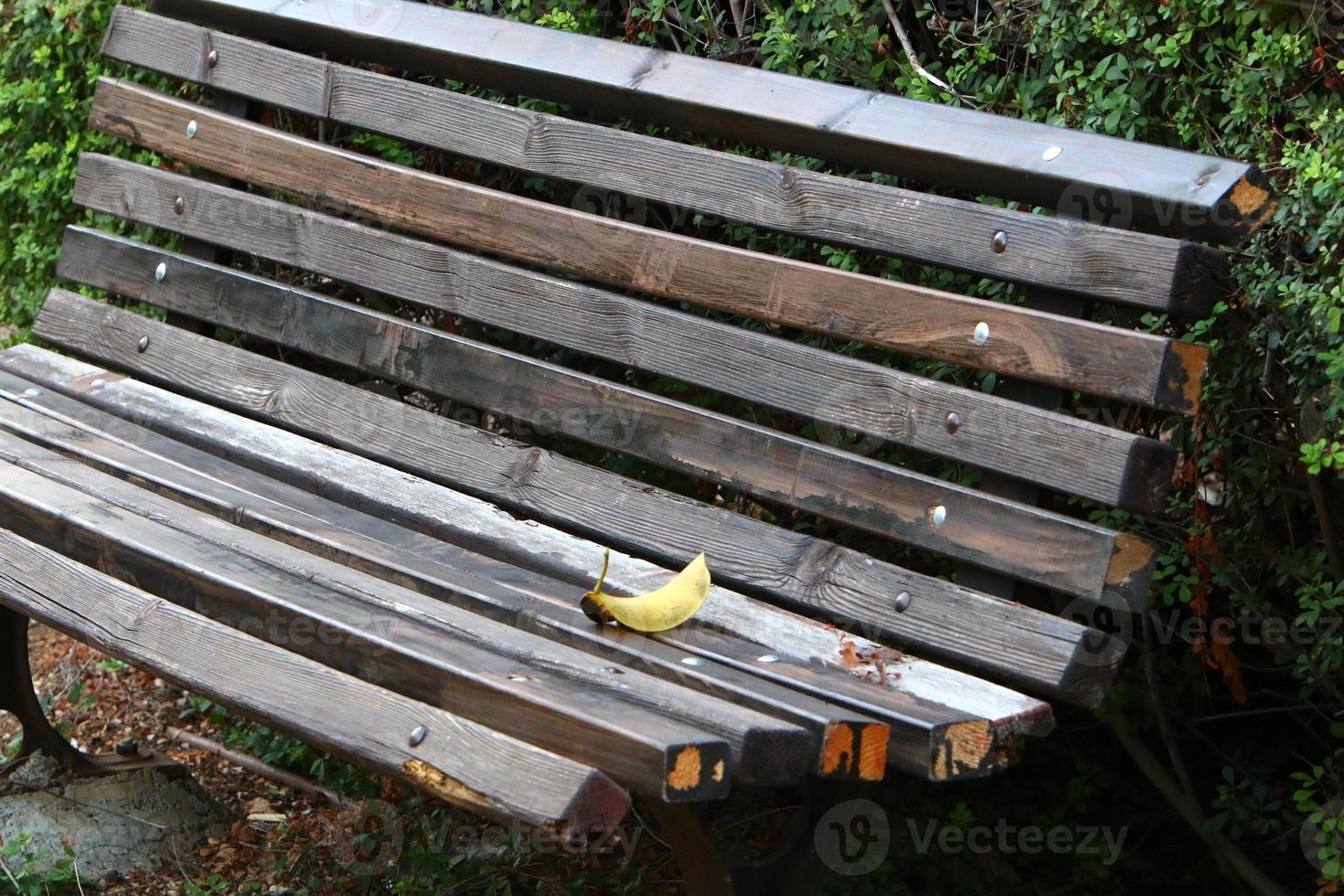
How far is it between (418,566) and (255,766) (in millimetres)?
1386

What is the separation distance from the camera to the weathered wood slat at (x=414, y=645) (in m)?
1.80

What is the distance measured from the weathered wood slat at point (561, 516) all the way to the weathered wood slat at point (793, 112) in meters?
0.63

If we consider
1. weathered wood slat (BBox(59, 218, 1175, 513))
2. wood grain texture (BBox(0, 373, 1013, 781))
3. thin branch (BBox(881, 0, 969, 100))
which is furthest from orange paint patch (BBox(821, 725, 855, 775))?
thin branch (BBox(881, 0, 969, 100))

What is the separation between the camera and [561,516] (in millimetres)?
2818

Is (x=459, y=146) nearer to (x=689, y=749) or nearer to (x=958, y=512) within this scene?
(x=958, y=512)

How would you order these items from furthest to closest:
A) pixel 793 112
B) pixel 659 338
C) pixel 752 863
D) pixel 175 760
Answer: pixel 175 760 → pixel 659 338 → pixel 793 112 → pixel 752 863

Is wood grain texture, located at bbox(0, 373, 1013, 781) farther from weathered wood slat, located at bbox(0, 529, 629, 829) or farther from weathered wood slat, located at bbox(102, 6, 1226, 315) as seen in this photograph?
weathered wood slat, located at bbox(102, 6, 1226, 315)

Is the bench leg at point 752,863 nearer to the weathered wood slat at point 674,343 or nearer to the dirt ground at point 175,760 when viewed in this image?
the weathered wood slat at point 674,343

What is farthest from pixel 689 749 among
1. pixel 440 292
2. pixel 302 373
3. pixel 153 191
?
pixel 153 191

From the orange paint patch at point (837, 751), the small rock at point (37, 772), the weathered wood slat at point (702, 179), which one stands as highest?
the weathered wood slat at point (702, 179)

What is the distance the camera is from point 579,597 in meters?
2.44

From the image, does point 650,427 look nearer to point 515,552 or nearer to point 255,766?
point 515,552

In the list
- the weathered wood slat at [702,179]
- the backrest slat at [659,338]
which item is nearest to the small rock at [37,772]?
the backrest slat at [659,338]

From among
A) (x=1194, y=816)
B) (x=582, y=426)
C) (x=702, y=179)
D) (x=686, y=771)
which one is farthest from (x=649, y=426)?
(x=1194, y=816)
